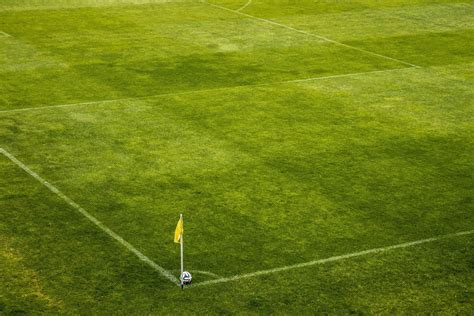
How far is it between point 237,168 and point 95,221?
10.6ft

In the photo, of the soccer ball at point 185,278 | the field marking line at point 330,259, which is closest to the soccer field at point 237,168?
the field marking line at point 330,259

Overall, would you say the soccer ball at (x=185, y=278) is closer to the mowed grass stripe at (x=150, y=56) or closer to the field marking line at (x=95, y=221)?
the field marking line at (x=95, y=221)

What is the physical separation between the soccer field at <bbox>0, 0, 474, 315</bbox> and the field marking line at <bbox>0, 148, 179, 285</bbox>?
0.04m

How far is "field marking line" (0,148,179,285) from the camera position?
1275 centimetres

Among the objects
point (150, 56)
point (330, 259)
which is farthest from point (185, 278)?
point (150, 56)

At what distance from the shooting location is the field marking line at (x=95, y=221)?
1275cm

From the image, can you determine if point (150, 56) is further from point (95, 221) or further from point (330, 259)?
point (330, 259)

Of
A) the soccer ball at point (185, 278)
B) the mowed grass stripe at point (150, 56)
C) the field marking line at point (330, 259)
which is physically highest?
the soccer ball at point (185, 278)

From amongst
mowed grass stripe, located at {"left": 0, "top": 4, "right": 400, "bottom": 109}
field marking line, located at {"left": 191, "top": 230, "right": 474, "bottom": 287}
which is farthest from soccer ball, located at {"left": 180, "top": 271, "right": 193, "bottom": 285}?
mowed grass stripe, located at {"left": 0, "top": 4, "right": 400, "bottom": 109}

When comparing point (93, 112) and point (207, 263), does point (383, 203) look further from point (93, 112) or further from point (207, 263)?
point (93, 112)

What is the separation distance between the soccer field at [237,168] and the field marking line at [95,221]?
40 millimetres

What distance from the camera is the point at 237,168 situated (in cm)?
1658

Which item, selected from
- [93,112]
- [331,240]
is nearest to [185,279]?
[331,240]

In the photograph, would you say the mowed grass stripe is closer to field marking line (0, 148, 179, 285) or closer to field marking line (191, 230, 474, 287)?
field marking line (0, 148, 179, 285)
